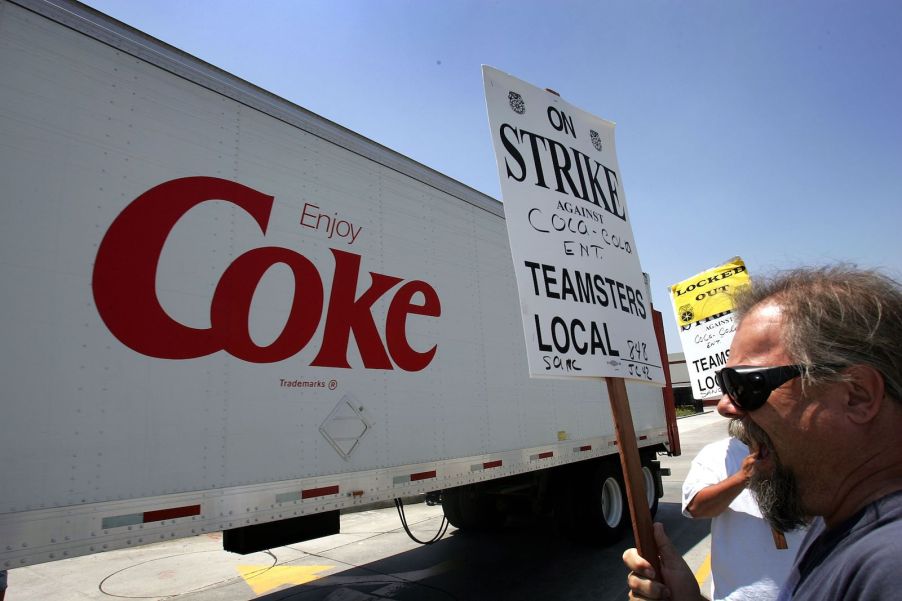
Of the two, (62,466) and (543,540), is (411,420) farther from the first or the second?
(543,540)

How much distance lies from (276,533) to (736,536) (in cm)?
276

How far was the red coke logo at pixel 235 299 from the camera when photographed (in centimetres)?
272

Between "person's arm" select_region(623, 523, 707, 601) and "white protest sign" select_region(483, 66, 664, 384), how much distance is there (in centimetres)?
62

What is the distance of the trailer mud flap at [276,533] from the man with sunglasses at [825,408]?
9.96 feet

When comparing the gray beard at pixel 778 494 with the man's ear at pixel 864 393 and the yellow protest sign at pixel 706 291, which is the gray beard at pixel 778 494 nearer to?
the man's ear at pixel 864 393

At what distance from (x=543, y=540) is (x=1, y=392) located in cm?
656

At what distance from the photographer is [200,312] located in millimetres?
Answer: 2979

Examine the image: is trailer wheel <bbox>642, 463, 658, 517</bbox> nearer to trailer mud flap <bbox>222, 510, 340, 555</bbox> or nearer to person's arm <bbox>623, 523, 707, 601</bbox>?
trailer mud flap <bbox>222, 510, 340, 555</bbox>

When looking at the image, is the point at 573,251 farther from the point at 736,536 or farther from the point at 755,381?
the point at 736,536

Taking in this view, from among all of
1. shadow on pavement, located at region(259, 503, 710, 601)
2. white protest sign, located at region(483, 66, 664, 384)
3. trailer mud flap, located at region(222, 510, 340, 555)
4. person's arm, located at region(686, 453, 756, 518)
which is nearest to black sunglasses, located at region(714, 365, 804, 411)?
white protest sign, located at region(483, 66, 664, 384)

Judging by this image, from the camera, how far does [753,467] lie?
1.21 meters

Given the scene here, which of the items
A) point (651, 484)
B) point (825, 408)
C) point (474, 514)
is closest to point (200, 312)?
point (825, 408)

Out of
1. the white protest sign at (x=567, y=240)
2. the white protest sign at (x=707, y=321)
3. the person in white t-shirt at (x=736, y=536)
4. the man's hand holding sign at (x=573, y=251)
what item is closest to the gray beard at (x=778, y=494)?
the man's hand holding sign at (x=573, y=251)

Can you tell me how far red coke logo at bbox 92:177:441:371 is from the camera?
2.72 metres
